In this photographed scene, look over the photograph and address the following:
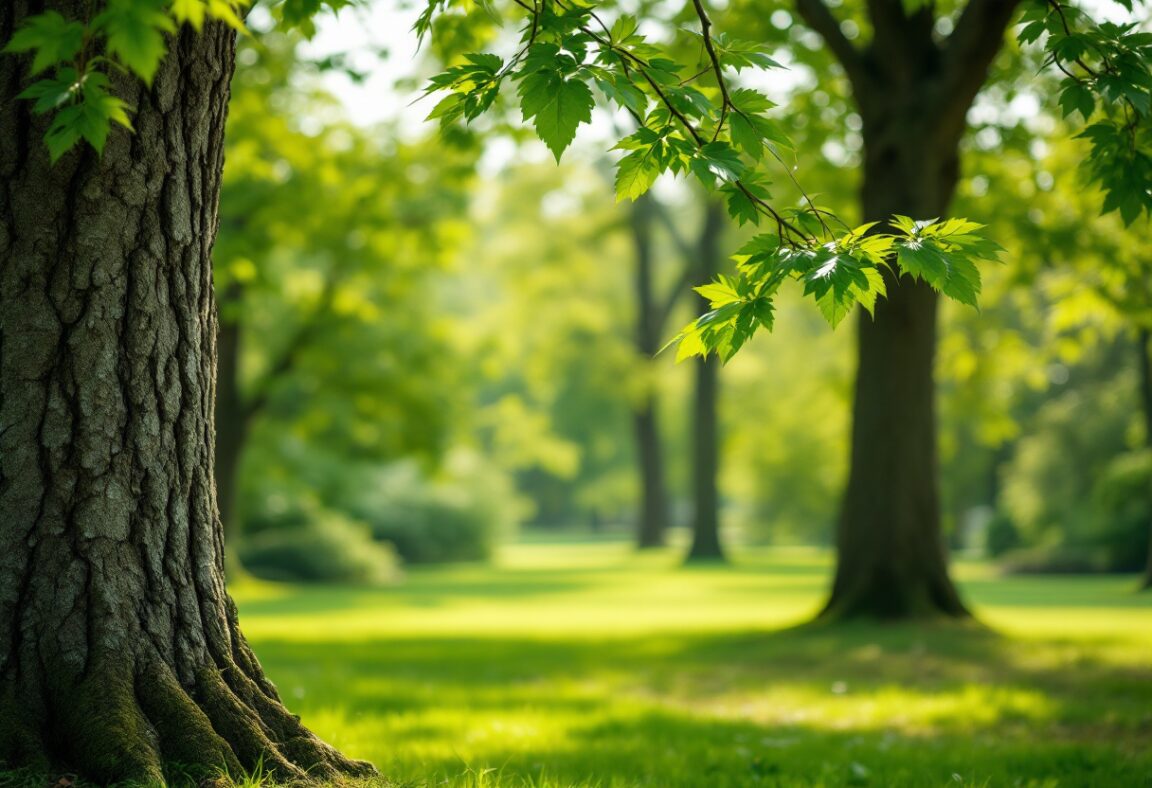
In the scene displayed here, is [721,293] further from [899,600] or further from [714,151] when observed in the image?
[899,600]

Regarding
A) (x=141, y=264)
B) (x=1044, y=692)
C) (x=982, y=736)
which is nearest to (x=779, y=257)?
(x=141, y=264)

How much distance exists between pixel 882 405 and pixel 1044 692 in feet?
11.8

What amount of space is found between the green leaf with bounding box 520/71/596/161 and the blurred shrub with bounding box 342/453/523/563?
98.5ft

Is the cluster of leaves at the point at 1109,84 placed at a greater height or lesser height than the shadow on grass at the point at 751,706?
greater

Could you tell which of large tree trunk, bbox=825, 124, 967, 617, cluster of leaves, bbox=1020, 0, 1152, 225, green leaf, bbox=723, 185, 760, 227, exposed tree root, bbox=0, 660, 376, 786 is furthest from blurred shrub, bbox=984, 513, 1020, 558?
exposed tree root, bbox=0, 660, 376, 786

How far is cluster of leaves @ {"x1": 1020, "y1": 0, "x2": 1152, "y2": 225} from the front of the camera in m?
3.15

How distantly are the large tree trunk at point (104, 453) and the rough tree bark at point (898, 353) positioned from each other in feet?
26.2

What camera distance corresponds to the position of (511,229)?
3331 centimetres

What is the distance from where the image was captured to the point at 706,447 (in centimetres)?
3058

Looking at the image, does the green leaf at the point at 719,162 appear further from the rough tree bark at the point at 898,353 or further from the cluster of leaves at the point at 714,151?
the rough tree bark at the point at 898,353

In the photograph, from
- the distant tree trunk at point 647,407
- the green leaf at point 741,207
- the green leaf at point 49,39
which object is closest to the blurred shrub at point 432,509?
the distant tree trunk at point 647,407

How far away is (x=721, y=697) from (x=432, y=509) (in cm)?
2791

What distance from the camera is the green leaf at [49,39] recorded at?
2.26 metres

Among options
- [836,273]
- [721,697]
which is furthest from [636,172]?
[721,697]
